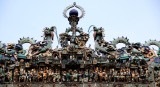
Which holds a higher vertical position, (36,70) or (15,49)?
(15,49)

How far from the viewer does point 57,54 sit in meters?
18.3

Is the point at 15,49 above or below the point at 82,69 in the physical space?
above

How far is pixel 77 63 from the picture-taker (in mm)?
18031

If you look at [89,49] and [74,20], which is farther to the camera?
[74,20]

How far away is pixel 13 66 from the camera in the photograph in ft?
58.5

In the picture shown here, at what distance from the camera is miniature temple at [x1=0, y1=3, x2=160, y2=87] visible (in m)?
17.7

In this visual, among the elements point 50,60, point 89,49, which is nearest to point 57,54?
point 50,60

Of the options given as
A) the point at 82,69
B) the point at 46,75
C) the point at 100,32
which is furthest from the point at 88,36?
the point at 46,75

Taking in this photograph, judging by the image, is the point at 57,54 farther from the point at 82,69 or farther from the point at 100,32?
the point at 100,32

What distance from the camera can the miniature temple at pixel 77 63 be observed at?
17681mm

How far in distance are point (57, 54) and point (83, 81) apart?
209 centimetres

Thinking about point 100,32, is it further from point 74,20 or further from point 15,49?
point 15,49

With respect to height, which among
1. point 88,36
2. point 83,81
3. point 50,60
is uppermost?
point 88,36

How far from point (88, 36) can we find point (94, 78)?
2.55m
